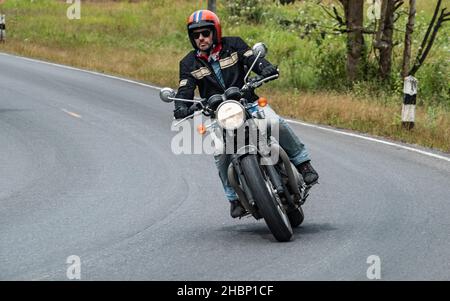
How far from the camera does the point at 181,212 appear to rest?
1028 centimetres

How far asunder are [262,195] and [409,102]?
7963 millimetres

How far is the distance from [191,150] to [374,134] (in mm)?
3175

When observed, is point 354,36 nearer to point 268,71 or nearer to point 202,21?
point 268,71

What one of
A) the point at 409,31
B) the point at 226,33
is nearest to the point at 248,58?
the point at 409,31

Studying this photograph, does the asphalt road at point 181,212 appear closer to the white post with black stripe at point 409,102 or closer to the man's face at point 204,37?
the white post with black stripe at point 409,102

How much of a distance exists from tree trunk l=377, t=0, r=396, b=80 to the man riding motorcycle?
13076mm

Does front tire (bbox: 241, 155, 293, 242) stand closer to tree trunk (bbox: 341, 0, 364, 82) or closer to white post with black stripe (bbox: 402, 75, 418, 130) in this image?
white post with black stripe (bbox: 402, 75, 418, 130)

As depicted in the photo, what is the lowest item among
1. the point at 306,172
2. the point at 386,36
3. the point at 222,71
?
the point at 306,172

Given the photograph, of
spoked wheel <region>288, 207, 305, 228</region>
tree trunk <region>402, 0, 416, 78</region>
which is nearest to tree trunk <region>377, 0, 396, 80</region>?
tree trunk <region>402, 0, 416, 78</region>

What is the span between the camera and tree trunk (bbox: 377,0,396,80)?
71.7 feet
